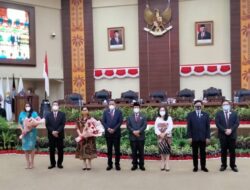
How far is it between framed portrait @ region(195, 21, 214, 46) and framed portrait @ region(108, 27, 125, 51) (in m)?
3.47

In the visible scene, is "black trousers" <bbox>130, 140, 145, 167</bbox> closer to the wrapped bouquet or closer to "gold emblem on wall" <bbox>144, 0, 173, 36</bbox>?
the wrapped bouquet

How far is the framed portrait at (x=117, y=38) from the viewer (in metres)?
19.6

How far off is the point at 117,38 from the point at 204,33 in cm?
406

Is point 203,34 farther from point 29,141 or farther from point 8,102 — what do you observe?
point 29,141

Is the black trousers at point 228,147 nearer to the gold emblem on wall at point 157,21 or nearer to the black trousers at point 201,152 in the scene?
the black trousers at point 201,152

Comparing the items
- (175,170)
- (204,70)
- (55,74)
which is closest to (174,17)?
(204,70)

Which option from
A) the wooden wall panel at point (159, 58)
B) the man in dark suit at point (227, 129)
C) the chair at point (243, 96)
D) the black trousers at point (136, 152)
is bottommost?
the black trousers at point (136, 152)

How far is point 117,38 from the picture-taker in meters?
19.6

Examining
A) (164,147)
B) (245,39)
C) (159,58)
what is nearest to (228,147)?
(164,147)

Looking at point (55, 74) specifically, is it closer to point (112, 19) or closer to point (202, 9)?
point (112, 19)

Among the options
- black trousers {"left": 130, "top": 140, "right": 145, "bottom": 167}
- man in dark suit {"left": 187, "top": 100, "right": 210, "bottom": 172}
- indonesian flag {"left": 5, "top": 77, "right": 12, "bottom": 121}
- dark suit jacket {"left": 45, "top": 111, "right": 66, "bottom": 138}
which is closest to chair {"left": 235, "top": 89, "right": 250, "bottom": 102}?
man in dark suit {"left": 187, "top": 100, "right": 210, "bottom": 172}

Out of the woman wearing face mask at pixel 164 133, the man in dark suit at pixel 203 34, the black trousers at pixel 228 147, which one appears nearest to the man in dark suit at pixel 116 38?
the man in dark suit at pixel 203 34

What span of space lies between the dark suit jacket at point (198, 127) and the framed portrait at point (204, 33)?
37.5ft

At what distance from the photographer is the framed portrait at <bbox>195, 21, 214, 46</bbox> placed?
18453mm
